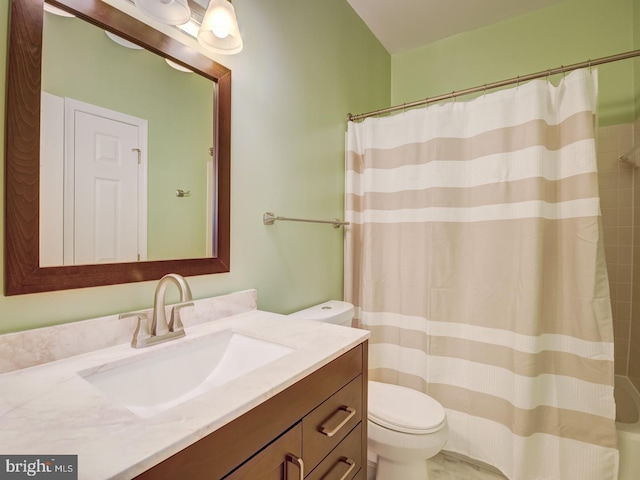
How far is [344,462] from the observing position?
889 millimetres

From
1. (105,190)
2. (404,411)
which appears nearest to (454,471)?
(404,411)

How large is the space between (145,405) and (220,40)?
1148 mm

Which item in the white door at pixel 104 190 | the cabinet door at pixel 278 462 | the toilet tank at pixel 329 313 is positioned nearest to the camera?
the cabinet door at pixel 278 462

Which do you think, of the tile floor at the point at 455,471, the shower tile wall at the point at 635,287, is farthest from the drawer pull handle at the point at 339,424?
the shower tile wall at the point at 635,287

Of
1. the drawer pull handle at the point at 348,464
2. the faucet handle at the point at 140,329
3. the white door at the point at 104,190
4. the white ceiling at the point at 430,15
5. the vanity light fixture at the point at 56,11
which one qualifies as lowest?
the drawer pull handle at the point at 348,464

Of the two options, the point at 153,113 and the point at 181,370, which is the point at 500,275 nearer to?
the point at 181,370

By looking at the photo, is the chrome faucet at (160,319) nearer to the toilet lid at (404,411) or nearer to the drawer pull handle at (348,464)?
the drawer pull handle at (348,464)

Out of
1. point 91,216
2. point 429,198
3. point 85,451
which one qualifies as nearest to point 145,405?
point 85,451

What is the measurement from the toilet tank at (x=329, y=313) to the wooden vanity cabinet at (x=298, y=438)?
0.50 m

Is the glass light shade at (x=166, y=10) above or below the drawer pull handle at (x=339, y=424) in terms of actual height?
above

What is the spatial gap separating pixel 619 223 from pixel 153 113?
258cm

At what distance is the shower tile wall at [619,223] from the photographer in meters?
1.88

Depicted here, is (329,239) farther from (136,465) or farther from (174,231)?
(136,465)

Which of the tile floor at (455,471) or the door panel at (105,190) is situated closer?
the door panel at (105,190)
